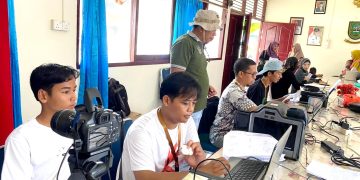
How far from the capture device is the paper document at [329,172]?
128cm

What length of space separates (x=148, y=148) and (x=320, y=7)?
7.39m

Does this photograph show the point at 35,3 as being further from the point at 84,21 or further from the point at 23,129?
the point at 23,129

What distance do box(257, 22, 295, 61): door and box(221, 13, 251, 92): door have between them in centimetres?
134

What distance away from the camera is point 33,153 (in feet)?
3.56

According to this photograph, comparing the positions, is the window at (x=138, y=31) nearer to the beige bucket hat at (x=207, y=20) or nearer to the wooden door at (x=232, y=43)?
the beige bucket hat at (x=207, y=20)

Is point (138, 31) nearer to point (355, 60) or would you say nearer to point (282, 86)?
point (282, 86)

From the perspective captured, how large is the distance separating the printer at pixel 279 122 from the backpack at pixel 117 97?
151 cm

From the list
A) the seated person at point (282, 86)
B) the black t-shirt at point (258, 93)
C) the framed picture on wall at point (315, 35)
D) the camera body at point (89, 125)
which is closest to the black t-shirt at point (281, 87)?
the seated person at point (282, 86)

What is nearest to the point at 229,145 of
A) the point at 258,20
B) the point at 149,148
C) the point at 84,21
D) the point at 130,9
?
the point at 149,148

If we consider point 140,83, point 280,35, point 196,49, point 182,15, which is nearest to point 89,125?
point 196,49

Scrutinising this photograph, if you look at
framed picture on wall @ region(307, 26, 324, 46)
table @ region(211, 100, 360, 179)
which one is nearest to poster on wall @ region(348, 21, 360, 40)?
framed picture on wall @ region(307, 26, 324, 46)

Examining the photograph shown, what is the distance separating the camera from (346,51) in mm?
7059

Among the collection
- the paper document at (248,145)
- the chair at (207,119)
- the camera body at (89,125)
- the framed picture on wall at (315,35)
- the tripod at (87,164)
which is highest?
the framed picture on wall at (315,35)

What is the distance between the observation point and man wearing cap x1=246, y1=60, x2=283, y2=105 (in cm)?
256
